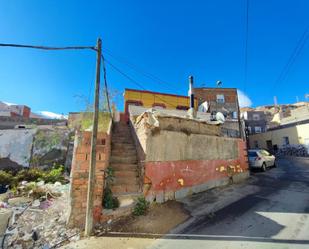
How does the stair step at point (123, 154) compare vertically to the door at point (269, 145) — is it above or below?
below

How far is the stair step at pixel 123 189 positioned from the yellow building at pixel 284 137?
74.2ft

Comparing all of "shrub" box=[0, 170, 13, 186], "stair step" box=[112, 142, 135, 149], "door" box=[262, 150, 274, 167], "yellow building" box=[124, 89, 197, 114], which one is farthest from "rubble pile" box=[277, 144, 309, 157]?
"shrub" box=[0, 170, 13, 186]

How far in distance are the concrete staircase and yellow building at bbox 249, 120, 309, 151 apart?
70.6 ft

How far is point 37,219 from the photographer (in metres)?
4.51

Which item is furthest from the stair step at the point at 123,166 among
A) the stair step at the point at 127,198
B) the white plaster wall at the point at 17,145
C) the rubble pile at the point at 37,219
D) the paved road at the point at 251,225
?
the white plaster wall at the point at 17,145

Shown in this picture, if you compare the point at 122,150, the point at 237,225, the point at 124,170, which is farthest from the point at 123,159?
the point at 237,225

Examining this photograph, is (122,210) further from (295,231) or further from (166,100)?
(166,100)

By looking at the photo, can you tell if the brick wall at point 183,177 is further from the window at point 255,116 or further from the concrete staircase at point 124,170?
the window at point 255,116

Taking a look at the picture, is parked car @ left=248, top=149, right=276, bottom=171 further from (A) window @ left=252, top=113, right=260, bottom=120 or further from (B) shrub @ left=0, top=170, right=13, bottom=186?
(A) window @ left=252, top=113, right=260, bottom=120

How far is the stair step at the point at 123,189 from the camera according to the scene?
16.9 ft

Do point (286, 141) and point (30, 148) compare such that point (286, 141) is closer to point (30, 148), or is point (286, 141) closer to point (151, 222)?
point (151, 222)

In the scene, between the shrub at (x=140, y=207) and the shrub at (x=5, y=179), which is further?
the shrub at (x=5, y=179)

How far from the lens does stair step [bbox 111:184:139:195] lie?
515 centimetres

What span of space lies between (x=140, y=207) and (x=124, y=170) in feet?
4.78
